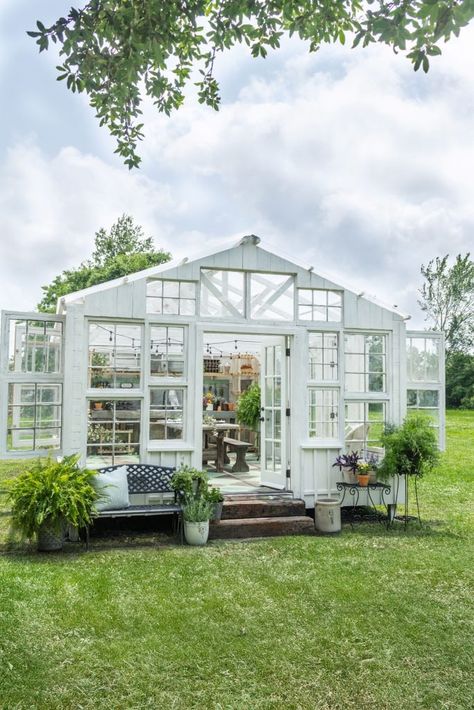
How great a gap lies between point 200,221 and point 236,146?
329 centimetres

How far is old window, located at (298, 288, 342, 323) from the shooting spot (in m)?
7.55

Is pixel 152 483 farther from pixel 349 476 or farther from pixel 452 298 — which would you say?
pixel 452 298

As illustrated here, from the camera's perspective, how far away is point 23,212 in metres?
9.09

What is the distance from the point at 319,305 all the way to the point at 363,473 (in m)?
2.20

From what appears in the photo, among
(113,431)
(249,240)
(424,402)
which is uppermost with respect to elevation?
(249,240)

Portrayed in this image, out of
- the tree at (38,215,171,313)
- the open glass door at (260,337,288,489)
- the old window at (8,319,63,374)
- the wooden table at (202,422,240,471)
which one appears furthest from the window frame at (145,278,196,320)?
the tree at (38,215,171,313)

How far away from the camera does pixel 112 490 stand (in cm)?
615

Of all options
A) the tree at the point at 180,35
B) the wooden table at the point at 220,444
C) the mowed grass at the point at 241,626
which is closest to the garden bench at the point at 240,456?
the wooden table at the point at 220,444

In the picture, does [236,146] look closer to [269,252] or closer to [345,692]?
[269,252]

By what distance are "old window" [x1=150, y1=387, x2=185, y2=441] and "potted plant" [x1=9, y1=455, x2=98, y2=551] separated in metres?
1.24

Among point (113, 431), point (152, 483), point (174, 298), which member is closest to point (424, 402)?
point (174, 298)

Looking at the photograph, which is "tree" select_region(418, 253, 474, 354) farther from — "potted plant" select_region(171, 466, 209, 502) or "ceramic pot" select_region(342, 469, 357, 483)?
"potted plant" select_region(171, 466, 209, 502)

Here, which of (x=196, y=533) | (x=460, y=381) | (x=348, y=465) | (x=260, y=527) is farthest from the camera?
(x=460, y=381)

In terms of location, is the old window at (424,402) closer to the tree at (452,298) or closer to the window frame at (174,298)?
the window frame at (174,298)
